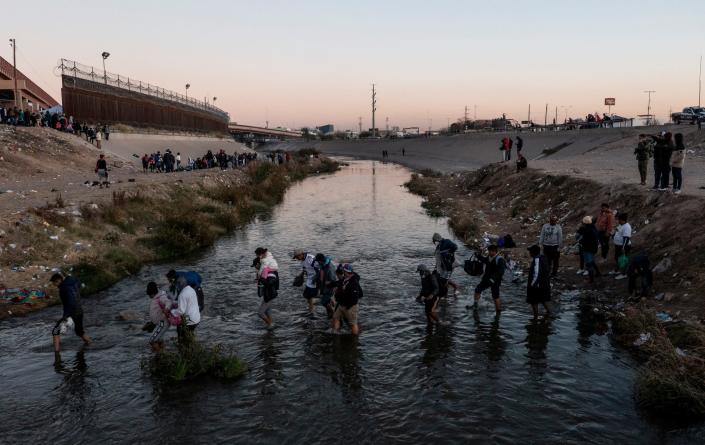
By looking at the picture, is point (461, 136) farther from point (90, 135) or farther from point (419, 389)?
point (419, 389)

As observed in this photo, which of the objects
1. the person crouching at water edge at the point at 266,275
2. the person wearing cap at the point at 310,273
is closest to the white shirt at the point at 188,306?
the person crouching at water edge at the point at 266,275

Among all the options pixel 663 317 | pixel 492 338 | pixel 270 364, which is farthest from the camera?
pixel 492 338

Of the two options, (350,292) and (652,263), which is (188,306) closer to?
(350,292)

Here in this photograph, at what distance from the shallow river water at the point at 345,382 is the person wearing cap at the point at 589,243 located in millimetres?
1276

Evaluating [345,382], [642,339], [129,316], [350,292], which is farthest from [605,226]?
[129,316]

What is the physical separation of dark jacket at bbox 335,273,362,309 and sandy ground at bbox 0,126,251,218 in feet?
43.6

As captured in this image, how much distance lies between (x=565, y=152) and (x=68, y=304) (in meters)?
52.7

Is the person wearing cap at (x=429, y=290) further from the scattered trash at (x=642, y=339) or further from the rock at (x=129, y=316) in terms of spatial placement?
the rock at (x=129, y=316)

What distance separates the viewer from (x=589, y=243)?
47.2 feet

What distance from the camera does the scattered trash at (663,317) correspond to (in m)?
11.1

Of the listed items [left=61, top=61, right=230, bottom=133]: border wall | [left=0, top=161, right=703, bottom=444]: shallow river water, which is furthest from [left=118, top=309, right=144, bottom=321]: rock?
[left=61, top=61, right=230, bottom=133]: border wall

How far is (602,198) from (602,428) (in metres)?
15.5

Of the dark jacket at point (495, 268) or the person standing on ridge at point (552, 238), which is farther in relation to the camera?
the person standing on ridge at point (552, 238)

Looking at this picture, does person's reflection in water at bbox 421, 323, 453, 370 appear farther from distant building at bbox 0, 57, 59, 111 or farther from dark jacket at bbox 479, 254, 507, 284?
distant building at bbox 0, 57, 59, 111
